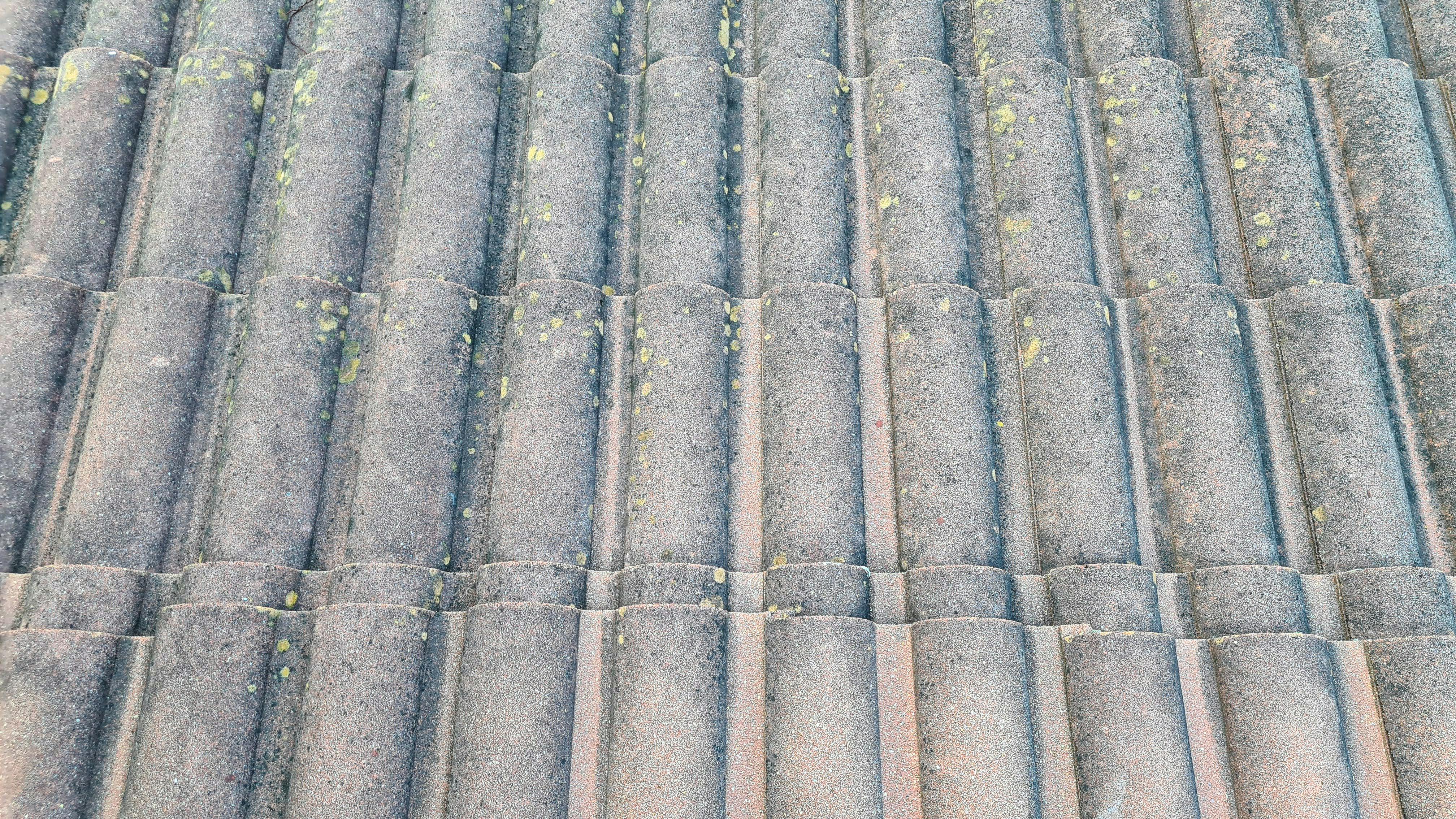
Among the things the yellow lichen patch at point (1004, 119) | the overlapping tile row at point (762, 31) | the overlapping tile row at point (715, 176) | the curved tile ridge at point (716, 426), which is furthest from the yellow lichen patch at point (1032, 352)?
the overlapping tile row at point (762, 31)

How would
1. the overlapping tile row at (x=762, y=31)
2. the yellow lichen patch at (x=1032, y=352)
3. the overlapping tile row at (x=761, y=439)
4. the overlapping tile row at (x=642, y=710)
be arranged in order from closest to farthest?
the overlapping tile row at (x=642, y=710), the overlapping tile row at (x=761, y=439), the yellow lichen patch at (x=1032, y=352), the overlapping tile row at (x=762, y=31)

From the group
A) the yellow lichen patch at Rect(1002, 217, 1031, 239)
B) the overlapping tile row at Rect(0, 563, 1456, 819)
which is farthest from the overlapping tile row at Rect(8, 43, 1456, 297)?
the overlapping tile row at Rect(0, 563, 1456, 819)

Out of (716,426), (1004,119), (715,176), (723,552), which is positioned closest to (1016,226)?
(1004,119)

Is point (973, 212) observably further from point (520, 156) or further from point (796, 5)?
point (520, 156)

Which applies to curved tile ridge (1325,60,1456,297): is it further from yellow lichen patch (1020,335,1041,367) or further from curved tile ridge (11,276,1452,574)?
yellow lichen patch (1020,335,1041,367)

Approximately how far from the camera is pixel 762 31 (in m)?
3.55

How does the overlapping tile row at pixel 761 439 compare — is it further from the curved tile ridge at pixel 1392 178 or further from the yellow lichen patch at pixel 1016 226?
the yellow lichen patch at pixel 1016 226

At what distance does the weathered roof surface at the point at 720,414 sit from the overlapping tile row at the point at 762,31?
2 centimetres

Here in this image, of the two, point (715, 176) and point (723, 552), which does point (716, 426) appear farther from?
point (715, 176)

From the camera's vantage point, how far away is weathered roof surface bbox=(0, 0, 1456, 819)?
2.55m

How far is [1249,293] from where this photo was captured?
325cm

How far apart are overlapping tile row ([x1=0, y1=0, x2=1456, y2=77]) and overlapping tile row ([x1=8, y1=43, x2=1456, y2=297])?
4.1 inches

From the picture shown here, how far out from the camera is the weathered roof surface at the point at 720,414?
2.55m

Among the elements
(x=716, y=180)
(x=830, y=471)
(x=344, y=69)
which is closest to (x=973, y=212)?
(x=716, y=180)
